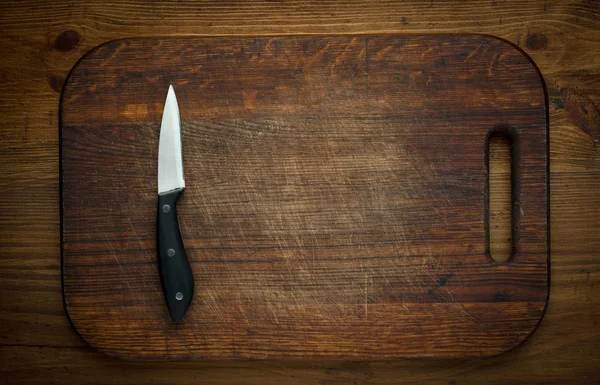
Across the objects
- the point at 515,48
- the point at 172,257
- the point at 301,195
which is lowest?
the point at 172,257

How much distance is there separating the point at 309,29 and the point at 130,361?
752 millimetres

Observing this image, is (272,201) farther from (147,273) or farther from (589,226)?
(589,226)

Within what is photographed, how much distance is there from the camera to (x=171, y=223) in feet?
3.17

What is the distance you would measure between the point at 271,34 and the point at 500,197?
1.81ft

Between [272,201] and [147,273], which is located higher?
[272,201]

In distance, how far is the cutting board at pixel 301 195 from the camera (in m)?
0.99

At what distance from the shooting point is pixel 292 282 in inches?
39.1

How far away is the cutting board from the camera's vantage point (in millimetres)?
988

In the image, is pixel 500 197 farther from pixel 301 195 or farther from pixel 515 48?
pixel 301 195

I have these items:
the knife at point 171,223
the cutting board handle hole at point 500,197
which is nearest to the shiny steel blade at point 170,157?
the knife at point 171,223

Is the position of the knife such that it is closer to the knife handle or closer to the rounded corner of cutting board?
the knife handle

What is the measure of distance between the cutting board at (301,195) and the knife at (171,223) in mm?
25

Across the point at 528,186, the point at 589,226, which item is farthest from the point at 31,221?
the point at 589,226

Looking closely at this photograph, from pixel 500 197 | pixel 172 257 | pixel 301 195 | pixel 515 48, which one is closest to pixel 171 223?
pixel 172 257
